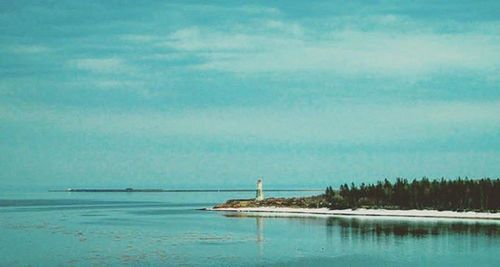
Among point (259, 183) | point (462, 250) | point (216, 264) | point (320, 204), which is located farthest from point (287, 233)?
point (259, 183)

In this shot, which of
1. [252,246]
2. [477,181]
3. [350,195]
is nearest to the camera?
[252,246]

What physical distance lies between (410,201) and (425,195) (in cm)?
256

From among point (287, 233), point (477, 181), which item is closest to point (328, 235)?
point (287, 233)

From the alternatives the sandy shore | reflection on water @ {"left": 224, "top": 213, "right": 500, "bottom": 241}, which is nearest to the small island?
the sandy shore

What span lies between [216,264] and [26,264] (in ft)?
41.2

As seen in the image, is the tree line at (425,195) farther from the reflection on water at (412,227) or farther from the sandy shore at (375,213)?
the reflection on water at (412,227)

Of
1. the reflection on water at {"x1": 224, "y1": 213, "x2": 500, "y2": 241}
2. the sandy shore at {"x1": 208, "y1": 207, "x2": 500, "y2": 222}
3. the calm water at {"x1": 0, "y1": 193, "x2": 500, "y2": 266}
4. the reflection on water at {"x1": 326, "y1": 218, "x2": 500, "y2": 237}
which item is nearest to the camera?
the calm water at {"x1": 0, "y1": 193, "x2": 500, "y2": 266}

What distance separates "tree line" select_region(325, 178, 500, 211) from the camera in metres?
104

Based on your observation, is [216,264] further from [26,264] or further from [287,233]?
[287,233]

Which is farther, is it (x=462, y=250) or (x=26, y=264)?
(x=462, y=250)

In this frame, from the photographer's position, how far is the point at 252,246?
6419 cm

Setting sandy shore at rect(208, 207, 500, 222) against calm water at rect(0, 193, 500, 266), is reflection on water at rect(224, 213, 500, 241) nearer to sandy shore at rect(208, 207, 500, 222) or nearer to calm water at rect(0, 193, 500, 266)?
calm water at rect(0, 193, 500, 266)

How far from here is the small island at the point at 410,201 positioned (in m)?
104

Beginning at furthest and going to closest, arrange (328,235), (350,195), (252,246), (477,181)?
(350,195), (477,181), (328,235), (252,246)
